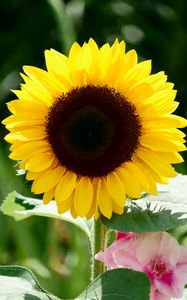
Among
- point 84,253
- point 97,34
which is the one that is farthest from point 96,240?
point 97,34

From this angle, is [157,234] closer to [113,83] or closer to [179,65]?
[113,83]

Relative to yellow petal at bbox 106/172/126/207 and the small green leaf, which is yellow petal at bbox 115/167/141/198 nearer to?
yellow petal at bbox 106/172/126/207

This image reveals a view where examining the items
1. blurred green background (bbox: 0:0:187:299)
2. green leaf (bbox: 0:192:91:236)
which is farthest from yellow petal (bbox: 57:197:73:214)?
blurred green background (bbox: 0:0:187:299)

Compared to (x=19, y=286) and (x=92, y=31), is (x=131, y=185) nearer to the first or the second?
(x=19, y=286)

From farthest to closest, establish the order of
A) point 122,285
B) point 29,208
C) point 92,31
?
1. point 92,31
2. point 29,208
3. point 122,285

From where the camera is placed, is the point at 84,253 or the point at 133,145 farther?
the point at 84,253

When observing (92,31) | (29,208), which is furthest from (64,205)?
(92,31)

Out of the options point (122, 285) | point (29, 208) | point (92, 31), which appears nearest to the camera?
point (122, 285)
